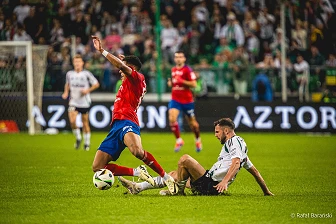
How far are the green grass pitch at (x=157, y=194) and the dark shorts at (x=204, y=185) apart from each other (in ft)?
0.59

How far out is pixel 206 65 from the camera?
24.5m

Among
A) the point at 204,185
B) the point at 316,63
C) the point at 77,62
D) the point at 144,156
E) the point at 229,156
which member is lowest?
the point at 204,185

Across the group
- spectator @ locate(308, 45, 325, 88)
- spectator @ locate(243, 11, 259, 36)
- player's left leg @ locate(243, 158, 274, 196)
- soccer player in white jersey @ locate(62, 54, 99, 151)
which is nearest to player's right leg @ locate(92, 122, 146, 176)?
player's left leg @ locate(243, 158, 274, 196)

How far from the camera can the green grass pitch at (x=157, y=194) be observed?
27.9 ft

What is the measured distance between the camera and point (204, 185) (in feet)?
32.8

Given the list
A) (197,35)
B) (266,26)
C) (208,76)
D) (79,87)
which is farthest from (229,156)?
(266,26)

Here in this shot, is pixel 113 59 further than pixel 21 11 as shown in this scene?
No

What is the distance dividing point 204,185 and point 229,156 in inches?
22.7

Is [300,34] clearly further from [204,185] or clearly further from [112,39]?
[204,185]

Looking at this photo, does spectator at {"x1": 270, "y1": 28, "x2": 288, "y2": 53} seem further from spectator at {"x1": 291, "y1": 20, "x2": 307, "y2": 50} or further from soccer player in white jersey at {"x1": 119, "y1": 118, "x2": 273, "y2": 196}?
soccer player in white jersey at {"x1": 119, "y1": 118, "x2": 273, "y2": 196}

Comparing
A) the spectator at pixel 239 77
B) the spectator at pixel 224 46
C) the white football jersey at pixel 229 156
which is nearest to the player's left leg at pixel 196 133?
the spectator at pixel 239 77

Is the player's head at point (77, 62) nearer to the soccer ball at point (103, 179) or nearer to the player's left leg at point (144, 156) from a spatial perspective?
the player's left leg at point (144, 156)

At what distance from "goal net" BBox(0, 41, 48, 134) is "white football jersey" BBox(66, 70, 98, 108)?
511 centimetres

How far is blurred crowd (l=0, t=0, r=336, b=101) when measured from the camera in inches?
939
